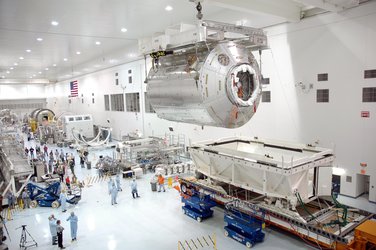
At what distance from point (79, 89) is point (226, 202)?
34.1 metres

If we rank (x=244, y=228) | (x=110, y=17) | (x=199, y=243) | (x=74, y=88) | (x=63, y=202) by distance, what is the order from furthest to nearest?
1. (x=74, y=88)
2. (x=110, y=17)
3. (x=63, y=202)
4. (x=199, y=243)
5. (x=244, y=228)

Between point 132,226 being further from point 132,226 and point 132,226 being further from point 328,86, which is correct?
point 328,86

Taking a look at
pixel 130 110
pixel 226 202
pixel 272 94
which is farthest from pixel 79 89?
pixel 226 202

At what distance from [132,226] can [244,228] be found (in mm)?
3969

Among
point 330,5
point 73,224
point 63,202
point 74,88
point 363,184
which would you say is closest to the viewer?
point 73,224

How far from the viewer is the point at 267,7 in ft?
32.7

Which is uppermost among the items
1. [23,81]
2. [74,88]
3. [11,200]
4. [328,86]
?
[23,81]

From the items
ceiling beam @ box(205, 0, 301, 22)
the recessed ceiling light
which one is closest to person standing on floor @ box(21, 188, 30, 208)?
the recessed ceiling light

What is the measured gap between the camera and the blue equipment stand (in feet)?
26.2

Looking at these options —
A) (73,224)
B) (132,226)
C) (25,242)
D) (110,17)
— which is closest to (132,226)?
(132,226)

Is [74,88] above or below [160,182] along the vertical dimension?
above

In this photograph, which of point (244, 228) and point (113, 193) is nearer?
point (244, 228)

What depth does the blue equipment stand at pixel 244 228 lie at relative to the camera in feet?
26.2

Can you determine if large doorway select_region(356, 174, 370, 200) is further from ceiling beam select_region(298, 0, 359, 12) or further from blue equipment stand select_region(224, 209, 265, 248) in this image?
ceiling beam select_region(298, 0, 359, 12)
